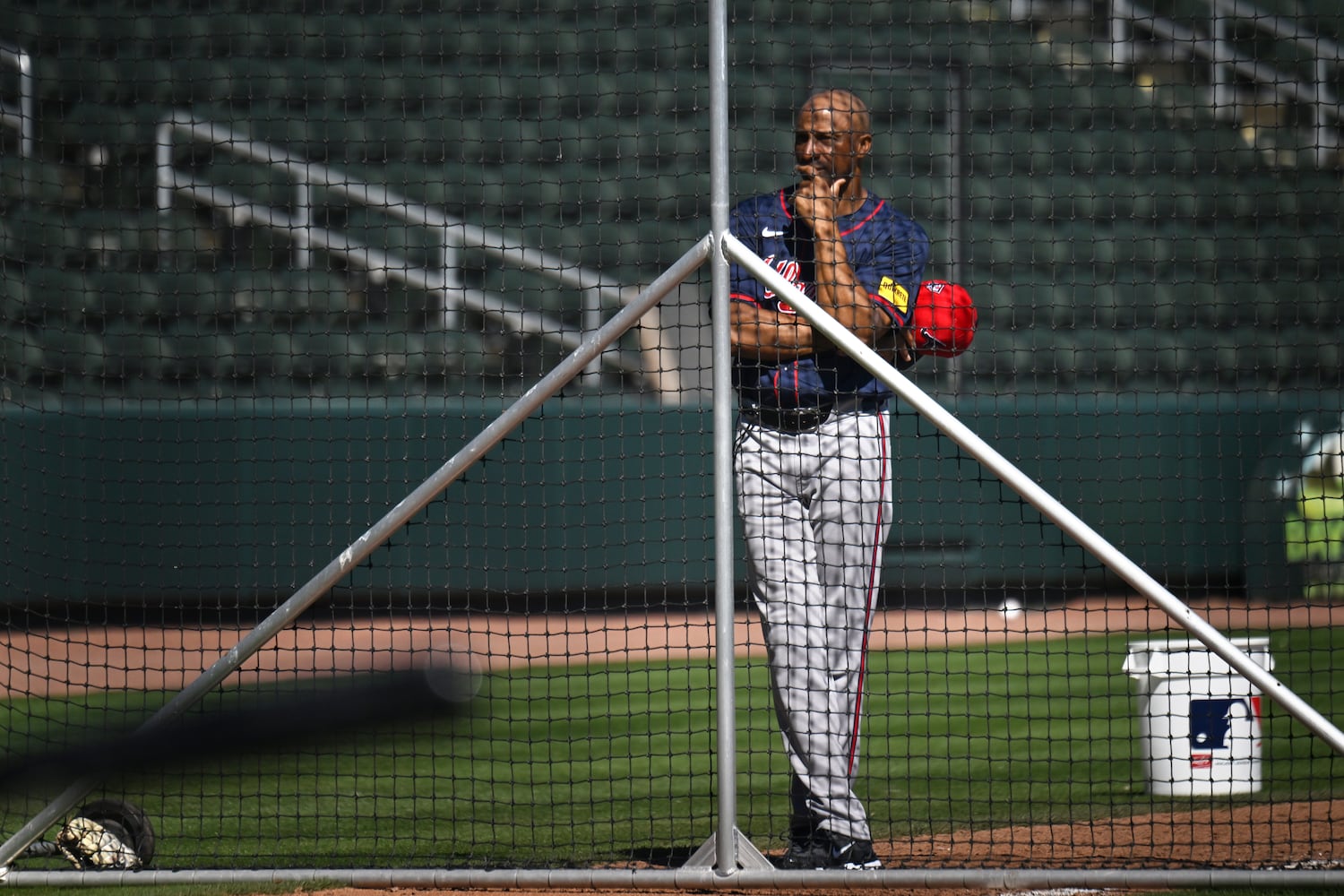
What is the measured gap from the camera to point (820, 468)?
405 cm

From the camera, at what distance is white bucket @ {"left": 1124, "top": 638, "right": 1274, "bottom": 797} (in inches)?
192

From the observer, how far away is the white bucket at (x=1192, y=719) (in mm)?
4879

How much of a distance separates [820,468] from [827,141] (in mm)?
920

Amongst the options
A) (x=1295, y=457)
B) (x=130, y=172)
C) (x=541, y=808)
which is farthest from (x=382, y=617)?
(x=1295, y=457)

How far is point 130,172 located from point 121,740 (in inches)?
428

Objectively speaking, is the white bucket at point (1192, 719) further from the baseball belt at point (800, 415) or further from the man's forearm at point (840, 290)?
the man's forearm at point (840, 290)

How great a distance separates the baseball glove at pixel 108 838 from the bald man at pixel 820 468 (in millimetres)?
1835

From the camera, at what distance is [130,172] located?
36.7 ft

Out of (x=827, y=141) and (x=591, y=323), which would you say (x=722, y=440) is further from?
(x=591, y=323)

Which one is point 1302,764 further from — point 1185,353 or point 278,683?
point 1185,353

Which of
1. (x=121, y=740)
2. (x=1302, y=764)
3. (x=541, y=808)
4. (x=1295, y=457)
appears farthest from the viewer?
(x=1295, y=457)

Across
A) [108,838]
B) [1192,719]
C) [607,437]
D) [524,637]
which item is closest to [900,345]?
[1192,719]

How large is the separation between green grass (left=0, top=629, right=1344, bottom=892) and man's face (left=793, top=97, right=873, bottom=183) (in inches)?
57.5

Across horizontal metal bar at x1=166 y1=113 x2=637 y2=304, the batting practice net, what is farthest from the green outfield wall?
horizontal metal bar at x1=166 y1=113 x2=637 y2=304
